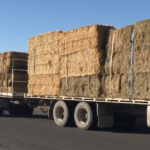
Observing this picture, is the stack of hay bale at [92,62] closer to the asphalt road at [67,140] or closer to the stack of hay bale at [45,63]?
the stack of hay bale at [45,63]

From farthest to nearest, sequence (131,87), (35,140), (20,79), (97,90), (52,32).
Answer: (20,79) → (52,32) → (97,90) → (131,87) → (35,140)

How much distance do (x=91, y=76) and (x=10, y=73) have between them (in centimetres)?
789

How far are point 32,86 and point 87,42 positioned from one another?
4677 mm

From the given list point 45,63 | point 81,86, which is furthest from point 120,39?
point 45,63

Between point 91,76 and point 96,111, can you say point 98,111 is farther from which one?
point 91,76

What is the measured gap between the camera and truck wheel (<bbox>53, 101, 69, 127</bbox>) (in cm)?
1623

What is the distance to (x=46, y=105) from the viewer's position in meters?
19.2

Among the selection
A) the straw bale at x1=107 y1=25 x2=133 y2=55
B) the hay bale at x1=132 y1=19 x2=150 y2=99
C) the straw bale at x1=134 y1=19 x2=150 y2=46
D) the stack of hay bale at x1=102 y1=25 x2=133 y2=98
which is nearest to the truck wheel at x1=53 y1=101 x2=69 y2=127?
the stack of hay bale at x1=102 y1=25 x2=133 y2=98

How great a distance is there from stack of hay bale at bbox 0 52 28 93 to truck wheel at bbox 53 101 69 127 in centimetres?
466

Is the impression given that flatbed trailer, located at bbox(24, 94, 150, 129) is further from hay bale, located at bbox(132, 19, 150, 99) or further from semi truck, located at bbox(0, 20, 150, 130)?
hay bale, located at bbox(132, 19, 150, 99)

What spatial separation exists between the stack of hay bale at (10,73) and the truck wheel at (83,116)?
6.26m

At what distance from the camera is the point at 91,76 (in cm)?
1497

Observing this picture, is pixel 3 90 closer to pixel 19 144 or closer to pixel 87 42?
pixel 87 42

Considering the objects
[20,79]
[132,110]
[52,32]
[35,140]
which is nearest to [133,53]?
[132,110]
